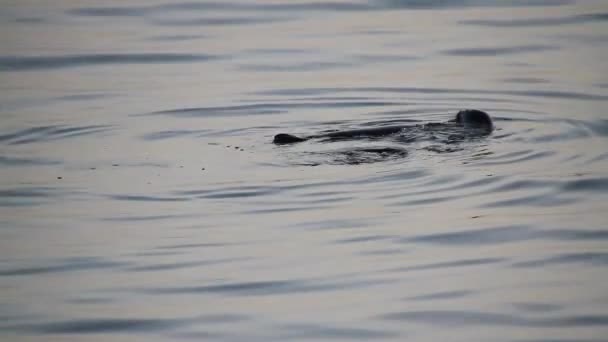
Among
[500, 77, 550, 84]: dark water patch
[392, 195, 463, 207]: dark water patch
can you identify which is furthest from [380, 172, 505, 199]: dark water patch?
[500, 77, 550, 84]: dark water patch

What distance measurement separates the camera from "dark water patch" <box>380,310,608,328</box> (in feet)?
24.7

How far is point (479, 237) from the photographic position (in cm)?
927

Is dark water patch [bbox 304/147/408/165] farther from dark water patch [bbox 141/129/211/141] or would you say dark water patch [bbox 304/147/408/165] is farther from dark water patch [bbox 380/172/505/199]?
dark water patch [bbox 141/129/211/141]

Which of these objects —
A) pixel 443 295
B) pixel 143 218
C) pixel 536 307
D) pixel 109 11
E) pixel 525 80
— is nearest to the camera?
pixel 536 307

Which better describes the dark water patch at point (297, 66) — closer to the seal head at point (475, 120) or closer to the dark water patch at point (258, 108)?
the dark water patch at point (258, 108)

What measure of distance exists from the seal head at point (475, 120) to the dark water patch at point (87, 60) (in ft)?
19.1

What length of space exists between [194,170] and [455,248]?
3.06 meters

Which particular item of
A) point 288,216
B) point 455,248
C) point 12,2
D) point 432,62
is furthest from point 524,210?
point 12,2

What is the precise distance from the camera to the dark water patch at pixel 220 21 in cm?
2009

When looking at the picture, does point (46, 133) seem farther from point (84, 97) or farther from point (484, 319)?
point (484, 319)

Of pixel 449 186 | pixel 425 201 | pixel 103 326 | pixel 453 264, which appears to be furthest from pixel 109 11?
pixel 103 326

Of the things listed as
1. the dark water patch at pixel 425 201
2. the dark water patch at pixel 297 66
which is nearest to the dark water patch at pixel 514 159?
the dark water patch at pixel 425 201

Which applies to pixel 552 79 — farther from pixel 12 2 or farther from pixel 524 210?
pixel 12 2

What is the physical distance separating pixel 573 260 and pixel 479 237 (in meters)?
0.79
